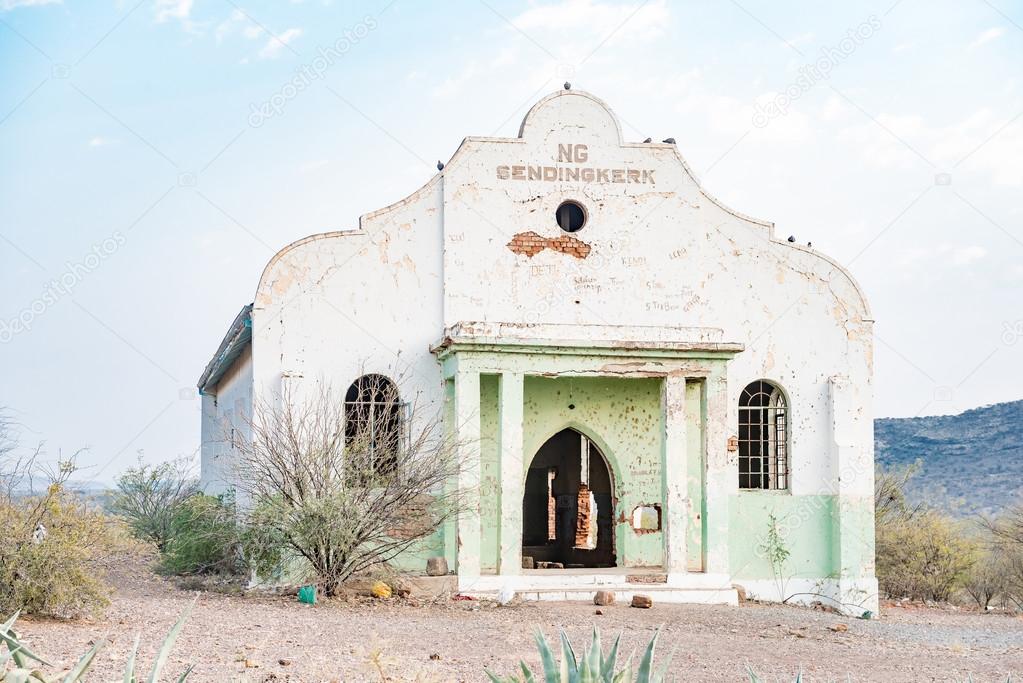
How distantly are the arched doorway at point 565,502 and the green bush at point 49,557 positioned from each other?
34.0 ft

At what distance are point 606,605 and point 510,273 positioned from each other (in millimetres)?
4983

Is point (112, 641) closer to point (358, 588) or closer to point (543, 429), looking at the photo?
point (358, 588)

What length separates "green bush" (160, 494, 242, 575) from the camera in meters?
15.6

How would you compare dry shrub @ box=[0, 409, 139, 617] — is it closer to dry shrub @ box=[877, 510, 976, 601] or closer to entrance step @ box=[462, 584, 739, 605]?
entrance step @ box=[462, 584, 739, 605]

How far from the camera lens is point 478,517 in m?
15.8

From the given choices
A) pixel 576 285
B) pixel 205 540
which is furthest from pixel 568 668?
pixel 576 285

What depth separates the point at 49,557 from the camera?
11.6 metres

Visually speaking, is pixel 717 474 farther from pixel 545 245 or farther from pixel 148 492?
pixel 148 492

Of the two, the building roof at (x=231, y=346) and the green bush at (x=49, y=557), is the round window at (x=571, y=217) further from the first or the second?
the green bush at (x=49, y=557)

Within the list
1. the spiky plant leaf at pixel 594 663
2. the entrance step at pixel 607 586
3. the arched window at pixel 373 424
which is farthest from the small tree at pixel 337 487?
the spiky plant leaf at pixel 594 663

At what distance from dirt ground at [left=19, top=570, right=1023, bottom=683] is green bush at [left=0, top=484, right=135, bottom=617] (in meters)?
0.25

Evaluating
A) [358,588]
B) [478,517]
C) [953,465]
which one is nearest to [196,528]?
[358,588]

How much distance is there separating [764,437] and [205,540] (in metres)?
8.52

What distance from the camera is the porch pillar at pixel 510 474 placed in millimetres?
15781
